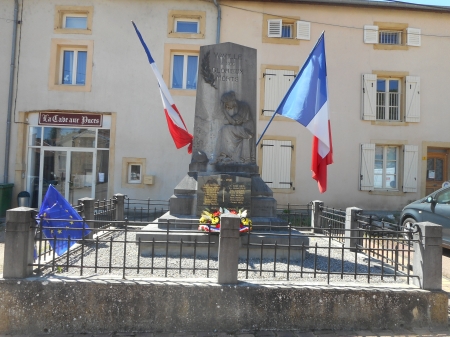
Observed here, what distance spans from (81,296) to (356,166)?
1071cm

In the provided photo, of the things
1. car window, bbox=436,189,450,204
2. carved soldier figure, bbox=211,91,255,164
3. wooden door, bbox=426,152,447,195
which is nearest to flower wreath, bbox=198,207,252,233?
carved soldier figure, bbox=211,91,255,164

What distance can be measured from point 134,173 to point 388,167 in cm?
893

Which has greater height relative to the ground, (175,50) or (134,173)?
(175,50)

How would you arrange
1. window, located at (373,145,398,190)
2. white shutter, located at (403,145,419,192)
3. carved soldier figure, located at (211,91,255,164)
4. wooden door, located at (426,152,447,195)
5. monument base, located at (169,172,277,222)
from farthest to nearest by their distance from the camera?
wooden door, located at (426,152,447,195)
window, located at (373,145,398,190)
white shutter, located at (403,145,419,192)
carved soldier figure, located at (211,91,255,164)
monument base, located at (169,172,277,222)

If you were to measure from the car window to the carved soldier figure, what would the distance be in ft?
14.4

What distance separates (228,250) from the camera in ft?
12.4

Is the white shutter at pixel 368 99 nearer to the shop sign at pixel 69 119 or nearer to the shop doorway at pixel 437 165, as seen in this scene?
the shop doorway at pixel 437 165

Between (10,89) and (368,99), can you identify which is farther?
(368,99)

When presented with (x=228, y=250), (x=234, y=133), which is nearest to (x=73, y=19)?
(x=234, y=133)

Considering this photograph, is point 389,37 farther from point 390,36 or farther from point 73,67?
point 73,67

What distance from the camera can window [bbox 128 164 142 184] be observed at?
12.2 meters

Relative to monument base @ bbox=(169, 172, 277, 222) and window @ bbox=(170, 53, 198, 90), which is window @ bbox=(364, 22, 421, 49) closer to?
window @ bbox=(170, 53, 198, 90)

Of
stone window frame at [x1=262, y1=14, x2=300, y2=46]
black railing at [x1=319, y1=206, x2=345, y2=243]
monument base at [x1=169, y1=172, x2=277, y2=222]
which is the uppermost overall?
stone window frame at [x1=262, y1=14, x2=300, y2=46]

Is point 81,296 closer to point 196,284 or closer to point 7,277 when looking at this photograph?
point 7,277
